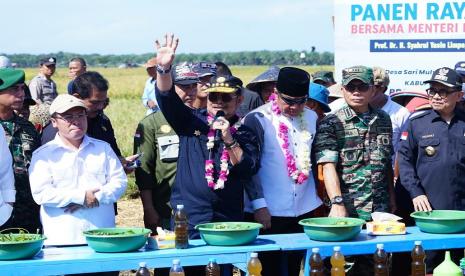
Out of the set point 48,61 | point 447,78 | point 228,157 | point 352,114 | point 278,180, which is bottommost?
point 278,180

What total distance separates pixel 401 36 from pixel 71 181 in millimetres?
4966

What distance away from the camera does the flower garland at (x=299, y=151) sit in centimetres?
628

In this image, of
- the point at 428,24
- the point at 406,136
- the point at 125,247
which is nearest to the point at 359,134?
the point at 406,136

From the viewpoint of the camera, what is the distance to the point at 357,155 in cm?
629

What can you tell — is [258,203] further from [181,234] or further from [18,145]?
[18,145]

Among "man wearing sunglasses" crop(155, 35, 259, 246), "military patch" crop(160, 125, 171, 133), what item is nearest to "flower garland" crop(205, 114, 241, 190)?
"man wearing sunglasses" crop(155, 35, 259, 246)

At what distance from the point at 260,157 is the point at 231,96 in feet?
2.04

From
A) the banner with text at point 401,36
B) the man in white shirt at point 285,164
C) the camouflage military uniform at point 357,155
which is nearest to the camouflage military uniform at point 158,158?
the man in white shirt at point 285,164

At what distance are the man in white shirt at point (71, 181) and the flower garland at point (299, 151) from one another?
4.24 ft

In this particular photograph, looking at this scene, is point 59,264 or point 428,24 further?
point 428,24

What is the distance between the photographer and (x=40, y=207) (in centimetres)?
598

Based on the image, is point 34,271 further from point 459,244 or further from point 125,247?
point 459,244

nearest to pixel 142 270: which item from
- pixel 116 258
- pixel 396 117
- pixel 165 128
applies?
pixel 116 258

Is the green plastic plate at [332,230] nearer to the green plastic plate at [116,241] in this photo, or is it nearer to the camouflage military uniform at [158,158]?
the green plastic plate at [116,241]
